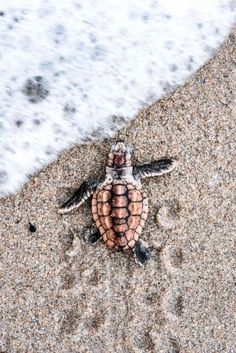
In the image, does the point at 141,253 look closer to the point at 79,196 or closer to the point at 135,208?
the point at 135,208

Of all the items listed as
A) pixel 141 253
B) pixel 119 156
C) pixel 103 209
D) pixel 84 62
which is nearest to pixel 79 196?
pixel 103 209

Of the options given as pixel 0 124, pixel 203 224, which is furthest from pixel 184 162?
pixel 0 124

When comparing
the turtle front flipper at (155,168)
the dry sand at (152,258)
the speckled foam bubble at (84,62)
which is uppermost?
the speckled foam bubble at (84,62)

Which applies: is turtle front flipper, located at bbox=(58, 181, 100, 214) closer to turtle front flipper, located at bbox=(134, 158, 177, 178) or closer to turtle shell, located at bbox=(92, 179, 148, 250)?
turtle shell, located at bbox=(92, 179, 148, 250)

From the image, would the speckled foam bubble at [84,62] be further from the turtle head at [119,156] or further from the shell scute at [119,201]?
the shell scute at [119,201]

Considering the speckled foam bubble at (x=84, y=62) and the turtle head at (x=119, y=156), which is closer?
the turtle head at (x=119, y=156)

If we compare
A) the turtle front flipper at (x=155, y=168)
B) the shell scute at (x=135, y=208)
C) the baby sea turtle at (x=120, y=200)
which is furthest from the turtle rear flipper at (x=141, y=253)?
the turtle front flipper at (x=155, y=168)

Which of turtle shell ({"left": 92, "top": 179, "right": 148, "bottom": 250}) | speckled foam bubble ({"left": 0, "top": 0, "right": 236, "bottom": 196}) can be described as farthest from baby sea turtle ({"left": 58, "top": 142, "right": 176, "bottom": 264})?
speckled foam bubble ({"left": 0, "top": 0, "right": 236, "bottom": 196})
